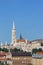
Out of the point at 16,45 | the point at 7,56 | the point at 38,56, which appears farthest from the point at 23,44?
the point at 38,56

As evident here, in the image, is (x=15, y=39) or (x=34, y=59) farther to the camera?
(x=15, y=39)

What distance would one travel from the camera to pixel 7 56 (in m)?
41.7

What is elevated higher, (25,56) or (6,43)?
(6,43)

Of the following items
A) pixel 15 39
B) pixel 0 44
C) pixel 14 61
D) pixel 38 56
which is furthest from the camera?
pixel 15 39

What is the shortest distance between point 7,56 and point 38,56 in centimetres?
642

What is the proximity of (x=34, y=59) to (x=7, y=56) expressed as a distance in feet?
21.0

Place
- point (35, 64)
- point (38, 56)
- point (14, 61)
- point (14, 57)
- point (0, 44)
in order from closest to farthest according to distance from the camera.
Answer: point (35, 64) → point (38, 56) → point (14, 61) → point (14, 57) → point (0, 44)

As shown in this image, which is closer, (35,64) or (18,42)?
(35,64)

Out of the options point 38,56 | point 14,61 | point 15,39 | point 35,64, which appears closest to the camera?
point 35,64

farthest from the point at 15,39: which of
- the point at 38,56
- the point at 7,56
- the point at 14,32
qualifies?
the point at 38,56

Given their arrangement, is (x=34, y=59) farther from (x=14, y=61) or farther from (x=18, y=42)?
(x=18, y=42)

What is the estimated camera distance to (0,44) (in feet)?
210

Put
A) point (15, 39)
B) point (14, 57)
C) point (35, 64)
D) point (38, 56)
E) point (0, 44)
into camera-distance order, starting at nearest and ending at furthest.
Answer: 1. point (35, 64)
2. point (38, 56)
3. point (14, 57)
4. point (0, 44)
5. point (15, 39)

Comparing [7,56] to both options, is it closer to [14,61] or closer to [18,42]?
[14,61]
